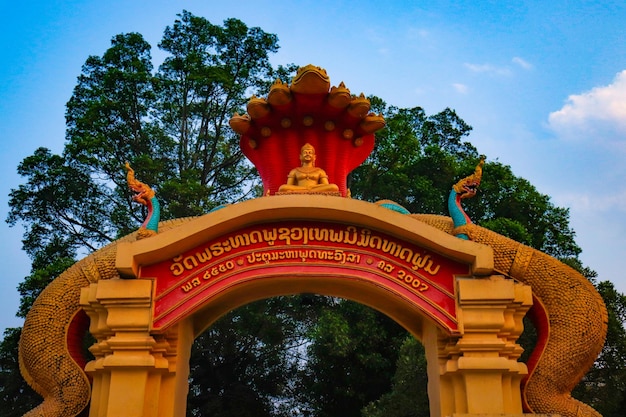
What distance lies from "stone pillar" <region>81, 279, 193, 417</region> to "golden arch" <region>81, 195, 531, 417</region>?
1 centimetres

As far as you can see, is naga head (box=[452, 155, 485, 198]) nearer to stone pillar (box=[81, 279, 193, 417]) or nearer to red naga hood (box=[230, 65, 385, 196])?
red naga hood (box=[230, 65, 385, 196])

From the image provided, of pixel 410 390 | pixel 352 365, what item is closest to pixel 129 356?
pixel 410 390

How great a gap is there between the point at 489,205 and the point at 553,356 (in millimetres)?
12849

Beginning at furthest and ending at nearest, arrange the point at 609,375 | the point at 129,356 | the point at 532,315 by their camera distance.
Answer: the point at 609,375 → the point at 532,315 → the point at 129,356

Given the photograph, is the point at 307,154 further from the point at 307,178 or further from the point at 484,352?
the point at 484,352

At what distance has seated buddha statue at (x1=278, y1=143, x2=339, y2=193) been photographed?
7785mm

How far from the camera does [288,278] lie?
22.7ft

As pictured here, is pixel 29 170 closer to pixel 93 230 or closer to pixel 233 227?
pixel 93 230

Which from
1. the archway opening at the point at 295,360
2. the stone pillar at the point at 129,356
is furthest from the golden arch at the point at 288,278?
the archway opening at the point at 295,360

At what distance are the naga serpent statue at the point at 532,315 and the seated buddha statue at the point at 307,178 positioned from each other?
3.17 ft

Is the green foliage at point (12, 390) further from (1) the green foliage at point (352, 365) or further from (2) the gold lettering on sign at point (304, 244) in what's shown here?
(2) the gold lettering on sign at point (304, 244)

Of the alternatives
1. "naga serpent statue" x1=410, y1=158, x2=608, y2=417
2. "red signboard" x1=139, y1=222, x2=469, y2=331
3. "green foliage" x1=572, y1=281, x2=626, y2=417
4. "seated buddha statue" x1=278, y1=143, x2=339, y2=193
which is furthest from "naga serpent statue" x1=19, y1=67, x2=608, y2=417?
"green foliage" x1=572, y1=281, x2=626, y2=417

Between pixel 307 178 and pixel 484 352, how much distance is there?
2.97m

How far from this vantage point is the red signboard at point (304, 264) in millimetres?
6762
